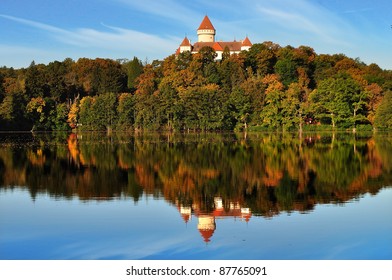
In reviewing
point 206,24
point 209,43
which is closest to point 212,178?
point 209,43

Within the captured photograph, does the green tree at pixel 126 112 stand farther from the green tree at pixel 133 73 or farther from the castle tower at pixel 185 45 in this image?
the castle tower at pixel 185 45

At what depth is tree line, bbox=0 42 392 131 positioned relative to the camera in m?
55.5

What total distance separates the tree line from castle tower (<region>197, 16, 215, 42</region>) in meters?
12.6

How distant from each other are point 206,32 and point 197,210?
7951 centimetres

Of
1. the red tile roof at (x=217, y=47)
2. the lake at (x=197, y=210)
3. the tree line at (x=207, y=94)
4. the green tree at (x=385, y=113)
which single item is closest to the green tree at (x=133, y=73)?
the tree line at (x=207, y=94)

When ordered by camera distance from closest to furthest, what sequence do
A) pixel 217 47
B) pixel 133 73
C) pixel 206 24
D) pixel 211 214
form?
1. pixel 211 214
2. pixel 133 73
3. pixel 217 47
4. pixel 206 24

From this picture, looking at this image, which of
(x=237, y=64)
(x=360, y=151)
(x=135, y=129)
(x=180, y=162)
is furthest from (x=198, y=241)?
(x=237, y=64)

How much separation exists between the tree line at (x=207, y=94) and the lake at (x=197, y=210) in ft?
109

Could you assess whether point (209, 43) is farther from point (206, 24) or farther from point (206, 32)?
point (206, 24)

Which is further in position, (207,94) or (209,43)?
(209,43)

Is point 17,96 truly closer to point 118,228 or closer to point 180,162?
point 180,162

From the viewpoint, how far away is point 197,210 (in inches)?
497

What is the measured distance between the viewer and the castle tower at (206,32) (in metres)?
90.2

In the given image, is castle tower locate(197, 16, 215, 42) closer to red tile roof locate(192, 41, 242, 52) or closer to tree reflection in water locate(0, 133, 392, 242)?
red tile roof locate(192, 41, 242, 52)
